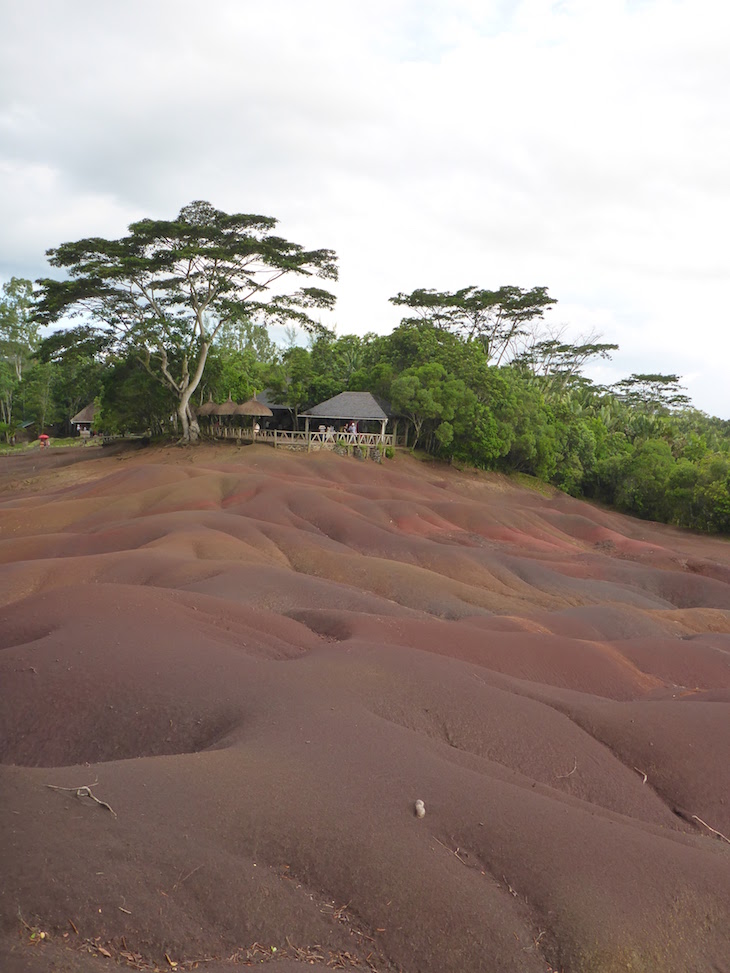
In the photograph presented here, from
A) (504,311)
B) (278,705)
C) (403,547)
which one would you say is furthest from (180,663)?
(504,311)

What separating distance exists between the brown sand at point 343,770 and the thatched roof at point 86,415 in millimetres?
56104

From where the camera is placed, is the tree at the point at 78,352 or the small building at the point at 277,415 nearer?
the tree at the point at 78,352

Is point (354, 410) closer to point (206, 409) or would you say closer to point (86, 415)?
point (206, 409)

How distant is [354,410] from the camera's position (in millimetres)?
55031

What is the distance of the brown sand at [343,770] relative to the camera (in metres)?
6.58

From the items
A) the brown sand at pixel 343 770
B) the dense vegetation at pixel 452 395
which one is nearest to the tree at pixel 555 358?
the dense vegetation at pixel 452 395

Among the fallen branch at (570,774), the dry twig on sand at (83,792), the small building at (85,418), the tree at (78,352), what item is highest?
the tree at (78,352)

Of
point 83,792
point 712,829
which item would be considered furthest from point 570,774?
point 83,792

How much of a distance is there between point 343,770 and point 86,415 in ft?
252

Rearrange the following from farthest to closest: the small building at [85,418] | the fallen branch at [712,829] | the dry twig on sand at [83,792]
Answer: the small building at [85,418] < the fallen branch at [712,829] < the dry twig on sand at [83,792]

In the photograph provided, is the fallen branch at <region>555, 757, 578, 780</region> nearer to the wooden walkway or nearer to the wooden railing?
the wooden walkway

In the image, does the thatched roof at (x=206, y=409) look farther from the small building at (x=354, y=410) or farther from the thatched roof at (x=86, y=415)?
the thatched roof at (x=86, y=415)

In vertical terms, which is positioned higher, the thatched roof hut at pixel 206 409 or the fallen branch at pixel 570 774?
the thatched roof hut at pixel 206 409

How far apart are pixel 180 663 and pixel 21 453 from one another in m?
59.5
